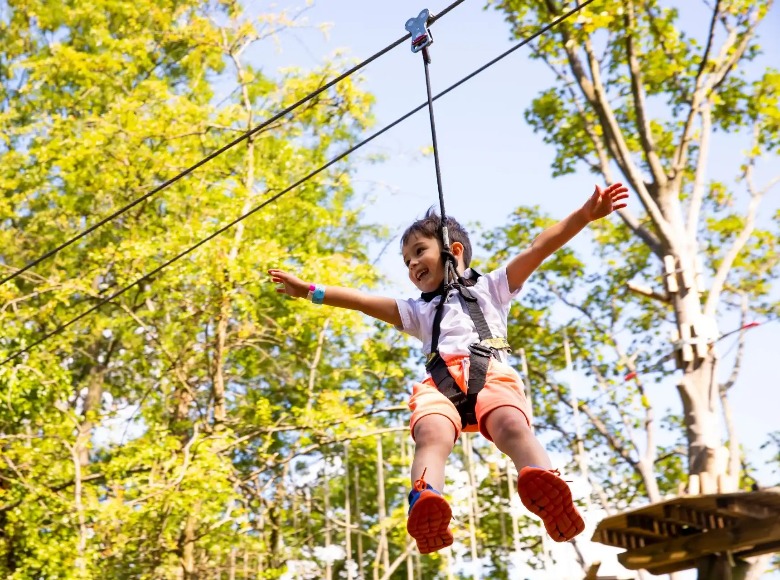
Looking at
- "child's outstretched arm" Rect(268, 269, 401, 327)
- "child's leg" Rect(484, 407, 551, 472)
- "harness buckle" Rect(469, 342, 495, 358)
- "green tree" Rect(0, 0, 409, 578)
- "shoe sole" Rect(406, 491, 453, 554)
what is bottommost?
"shoe sole" Rect(406, 491, 453, 554)

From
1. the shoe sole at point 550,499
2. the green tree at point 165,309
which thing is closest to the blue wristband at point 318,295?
the shoe sole at point 550,499

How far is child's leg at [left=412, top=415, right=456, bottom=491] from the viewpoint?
2211 mm

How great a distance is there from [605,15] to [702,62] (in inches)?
66.8

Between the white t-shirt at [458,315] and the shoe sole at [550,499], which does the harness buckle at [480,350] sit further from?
the shoe sole at [550,499]

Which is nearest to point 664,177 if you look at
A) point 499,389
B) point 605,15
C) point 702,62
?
point 702,62

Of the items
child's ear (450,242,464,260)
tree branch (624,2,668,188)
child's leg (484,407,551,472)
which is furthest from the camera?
tree branch (624,2,668,188)

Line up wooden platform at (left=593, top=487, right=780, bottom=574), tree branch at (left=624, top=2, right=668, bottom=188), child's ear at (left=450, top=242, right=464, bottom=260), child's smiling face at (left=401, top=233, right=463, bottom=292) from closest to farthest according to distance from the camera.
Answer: child's smiling face at (left=401, top=233, right=463, bottom=292) < child's ear at (left=450, top=242, right=464, bottom=260) < wooden platform at (left=593, top=487, right=780, bottom=574) < tree branch at (left=624, top=2, right=668, bottom=188)

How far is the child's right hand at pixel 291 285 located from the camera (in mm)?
2799

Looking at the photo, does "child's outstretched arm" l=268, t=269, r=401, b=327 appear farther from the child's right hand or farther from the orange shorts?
the orange shorts

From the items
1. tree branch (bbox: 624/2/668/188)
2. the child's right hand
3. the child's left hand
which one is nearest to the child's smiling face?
the child's right hand

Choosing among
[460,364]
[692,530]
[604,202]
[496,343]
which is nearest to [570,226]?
[604,202]

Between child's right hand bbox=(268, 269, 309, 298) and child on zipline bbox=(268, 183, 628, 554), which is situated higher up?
child's right hand bbox=(268, 269, 309, 298)

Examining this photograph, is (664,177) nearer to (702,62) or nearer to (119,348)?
(702,62)

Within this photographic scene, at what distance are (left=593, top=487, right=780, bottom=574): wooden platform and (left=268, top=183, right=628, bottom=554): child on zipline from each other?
2.97 m
